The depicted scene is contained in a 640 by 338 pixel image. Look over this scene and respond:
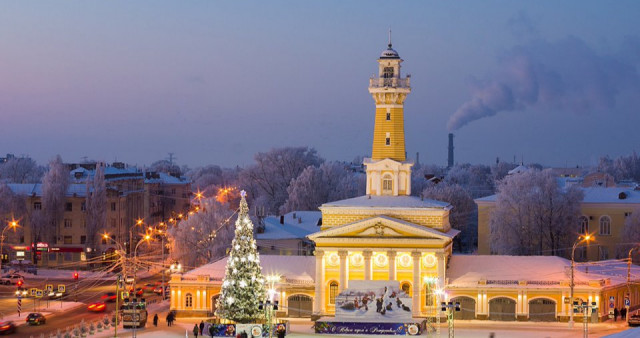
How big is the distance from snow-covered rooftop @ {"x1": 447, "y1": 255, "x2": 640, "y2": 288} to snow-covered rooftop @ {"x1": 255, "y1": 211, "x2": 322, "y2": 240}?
28.7m

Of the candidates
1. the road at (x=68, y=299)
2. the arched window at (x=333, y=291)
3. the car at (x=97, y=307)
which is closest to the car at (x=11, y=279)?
the road at (x=68, y=299)

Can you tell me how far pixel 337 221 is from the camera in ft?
253

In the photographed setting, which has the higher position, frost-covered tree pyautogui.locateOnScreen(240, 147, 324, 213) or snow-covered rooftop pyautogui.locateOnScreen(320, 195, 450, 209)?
frost-covered tree pyautogui.locateOnScreen(240, 147, 324, 213)

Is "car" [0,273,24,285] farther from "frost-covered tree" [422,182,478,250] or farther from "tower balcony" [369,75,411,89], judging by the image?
"frost-covered tree" [422,182,478,250]

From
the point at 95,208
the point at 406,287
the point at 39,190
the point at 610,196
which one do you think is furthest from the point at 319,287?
the point at 39,190

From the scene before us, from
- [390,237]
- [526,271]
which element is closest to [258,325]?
[390,237]

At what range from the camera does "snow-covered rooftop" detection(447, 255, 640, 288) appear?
74.2m

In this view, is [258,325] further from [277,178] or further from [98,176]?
[277,178]

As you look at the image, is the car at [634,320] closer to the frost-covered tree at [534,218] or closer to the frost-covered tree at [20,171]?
the frost-covered tree at [534,218]

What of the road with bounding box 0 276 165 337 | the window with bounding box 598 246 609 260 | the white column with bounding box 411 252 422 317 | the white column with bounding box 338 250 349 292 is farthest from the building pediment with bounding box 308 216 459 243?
the window with bounding box 598 246 609 260

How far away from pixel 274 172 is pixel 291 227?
49.4 metres

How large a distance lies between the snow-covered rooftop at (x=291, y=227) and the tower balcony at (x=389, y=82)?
2684 centimetres

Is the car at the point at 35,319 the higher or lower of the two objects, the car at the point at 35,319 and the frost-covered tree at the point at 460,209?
the lower

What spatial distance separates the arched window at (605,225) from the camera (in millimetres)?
107938
